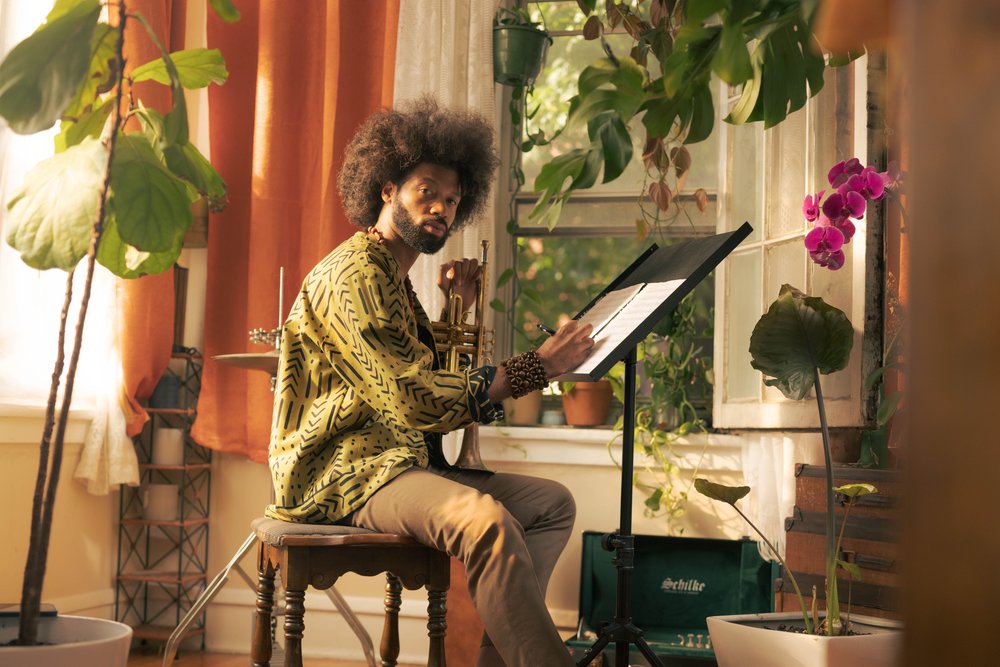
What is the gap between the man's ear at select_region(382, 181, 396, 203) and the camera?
2447 mm

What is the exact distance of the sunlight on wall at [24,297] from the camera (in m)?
2.71

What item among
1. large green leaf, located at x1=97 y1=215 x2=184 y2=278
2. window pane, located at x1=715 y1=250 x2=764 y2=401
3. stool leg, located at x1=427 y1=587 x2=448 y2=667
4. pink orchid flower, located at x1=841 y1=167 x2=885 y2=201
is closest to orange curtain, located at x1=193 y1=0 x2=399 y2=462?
window pane, located at x1=715 y1=250 x2=764 y2=401

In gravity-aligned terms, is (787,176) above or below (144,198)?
above

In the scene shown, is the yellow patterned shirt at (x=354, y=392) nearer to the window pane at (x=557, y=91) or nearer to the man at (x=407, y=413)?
the man at (x=407, y=413)

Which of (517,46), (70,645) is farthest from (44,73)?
(517,46)

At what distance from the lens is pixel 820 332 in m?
2.07

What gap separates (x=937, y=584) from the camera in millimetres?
503

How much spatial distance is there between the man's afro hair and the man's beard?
122 millimetres

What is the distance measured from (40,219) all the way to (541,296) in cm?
261

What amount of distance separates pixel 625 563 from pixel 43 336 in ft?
5.86

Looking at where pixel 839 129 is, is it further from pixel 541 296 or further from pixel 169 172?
pixel 169 172

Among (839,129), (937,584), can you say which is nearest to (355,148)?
(839,129)

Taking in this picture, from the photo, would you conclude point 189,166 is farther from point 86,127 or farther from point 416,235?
point 416,235

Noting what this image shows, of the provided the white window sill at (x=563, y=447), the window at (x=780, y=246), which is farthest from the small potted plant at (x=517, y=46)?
the white window sill at (x=563, y=447)
